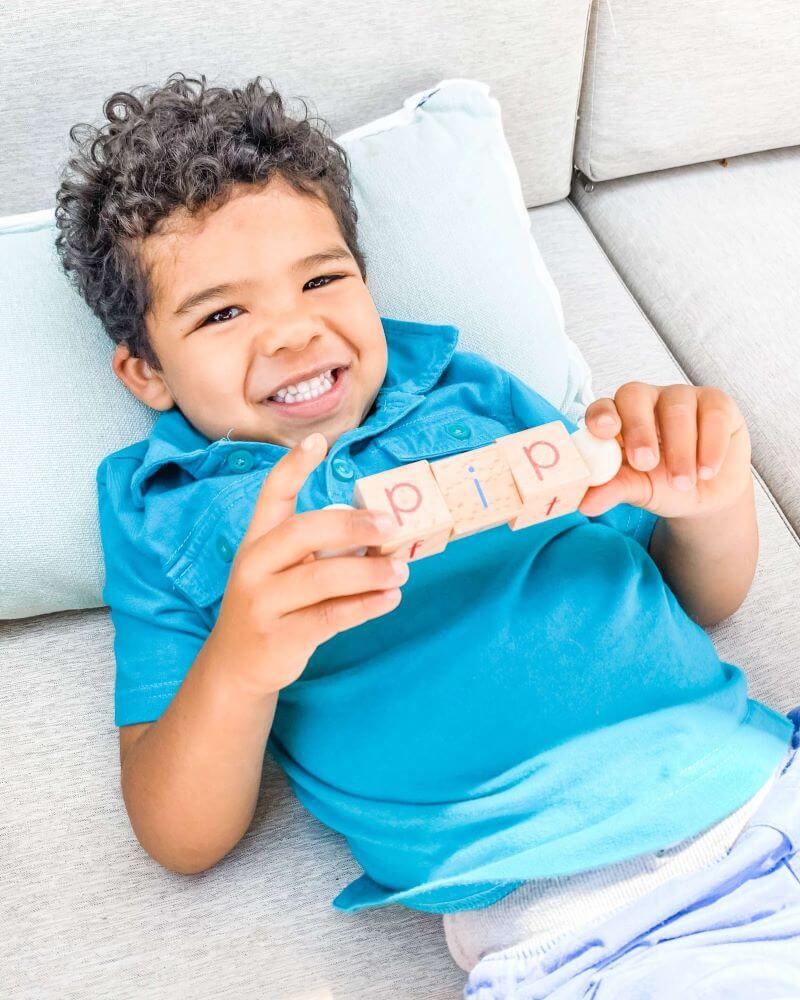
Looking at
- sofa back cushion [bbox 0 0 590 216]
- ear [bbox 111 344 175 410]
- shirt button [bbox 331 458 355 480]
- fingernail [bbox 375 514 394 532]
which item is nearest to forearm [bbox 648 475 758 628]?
Answer: shirt button [bbox 331 458 355 480]

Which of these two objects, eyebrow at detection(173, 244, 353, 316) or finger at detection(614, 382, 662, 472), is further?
eyebrow at detection(173, 244, 353, 316)

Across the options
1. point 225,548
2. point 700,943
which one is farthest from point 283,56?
point 700,943

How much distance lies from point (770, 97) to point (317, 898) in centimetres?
150

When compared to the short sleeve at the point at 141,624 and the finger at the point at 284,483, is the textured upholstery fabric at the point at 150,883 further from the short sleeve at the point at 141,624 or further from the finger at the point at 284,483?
the finger at the point at 284,483

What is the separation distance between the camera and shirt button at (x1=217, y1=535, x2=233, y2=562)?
95 cm

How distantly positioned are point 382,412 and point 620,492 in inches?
12.3

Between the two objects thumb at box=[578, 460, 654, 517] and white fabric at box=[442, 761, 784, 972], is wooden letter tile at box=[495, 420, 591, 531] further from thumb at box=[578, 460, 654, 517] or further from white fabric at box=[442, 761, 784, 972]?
white fabric at box=[442, 761, 784, 972]

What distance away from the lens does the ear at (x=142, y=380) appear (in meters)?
1.12

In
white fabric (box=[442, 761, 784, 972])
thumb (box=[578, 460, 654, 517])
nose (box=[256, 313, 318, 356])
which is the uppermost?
nose (box=[256, 313, 318, 356])

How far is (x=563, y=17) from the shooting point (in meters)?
1.44

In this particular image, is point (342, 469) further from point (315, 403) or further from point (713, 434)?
point (713, 434)

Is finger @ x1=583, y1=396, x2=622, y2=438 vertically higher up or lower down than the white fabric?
higher up

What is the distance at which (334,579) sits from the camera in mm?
694

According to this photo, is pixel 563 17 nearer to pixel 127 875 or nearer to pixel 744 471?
pixel 744 471
